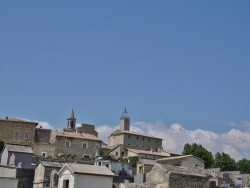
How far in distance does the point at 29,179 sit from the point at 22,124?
33956 mm

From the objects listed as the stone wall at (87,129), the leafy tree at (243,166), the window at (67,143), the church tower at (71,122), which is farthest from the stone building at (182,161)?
the church tower at (71,122)

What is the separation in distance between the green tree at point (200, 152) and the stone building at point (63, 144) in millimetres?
21503

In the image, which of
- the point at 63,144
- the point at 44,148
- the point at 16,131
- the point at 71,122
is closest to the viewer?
the point at 44,148

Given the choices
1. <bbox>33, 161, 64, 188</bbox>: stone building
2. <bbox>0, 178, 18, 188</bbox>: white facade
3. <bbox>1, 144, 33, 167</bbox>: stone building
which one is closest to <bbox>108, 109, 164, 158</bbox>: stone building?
<bbox>1, 144, 33, 167</bbox>: stone building

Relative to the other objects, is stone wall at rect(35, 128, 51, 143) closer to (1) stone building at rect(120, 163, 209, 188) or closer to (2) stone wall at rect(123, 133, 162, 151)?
(2) stone wall at rect(123, 133, 162, 151)

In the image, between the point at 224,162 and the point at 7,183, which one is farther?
the point at 224,162

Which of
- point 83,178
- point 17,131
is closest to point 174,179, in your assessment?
point 83,178

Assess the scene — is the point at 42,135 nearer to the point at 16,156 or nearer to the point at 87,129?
the point at 87,129

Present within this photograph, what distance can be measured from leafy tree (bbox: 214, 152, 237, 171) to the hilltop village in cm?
1013

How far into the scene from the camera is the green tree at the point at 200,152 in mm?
98688

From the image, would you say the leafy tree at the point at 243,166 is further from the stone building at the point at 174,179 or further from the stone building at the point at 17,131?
the stone building at the point at 174,179

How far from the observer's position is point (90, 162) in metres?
73.8

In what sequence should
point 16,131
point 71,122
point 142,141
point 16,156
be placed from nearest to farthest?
point 16,156 < point 16,131 < point 142,141 < point 71,122

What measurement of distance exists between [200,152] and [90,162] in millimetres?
34187
